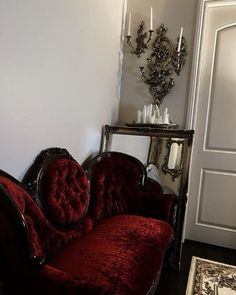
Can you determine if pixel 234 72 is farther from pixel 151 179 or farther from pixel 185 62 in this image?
pixel 151 179

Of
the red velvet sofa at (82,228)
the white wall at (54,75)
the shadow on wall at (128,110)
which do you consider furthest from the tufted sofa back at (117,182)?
the shadow on wall at (128,110)

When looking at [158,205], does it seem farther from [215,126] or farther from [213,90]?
[213,90]

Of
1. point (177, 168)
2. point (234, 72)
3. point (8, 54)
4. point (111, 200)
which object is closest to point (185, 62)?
point (234, 72)

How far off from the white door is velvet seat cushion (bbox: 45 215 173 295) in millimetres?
955

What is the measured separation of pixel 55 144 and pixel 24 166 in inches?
13.3

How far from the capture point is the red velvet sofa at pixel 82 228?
A: 1050mm

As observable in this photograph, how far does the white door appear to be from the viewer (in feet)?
8.44

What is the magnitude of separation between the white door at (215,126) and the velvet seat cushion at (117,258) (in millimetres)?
955

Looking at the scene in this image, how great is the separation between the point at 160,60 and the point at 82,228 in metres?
1.77

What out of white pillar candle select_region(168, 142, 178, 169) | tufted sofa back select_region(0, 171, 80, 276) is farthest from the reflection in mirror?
tufted sofa back select_region(0, 171, 80, 276)

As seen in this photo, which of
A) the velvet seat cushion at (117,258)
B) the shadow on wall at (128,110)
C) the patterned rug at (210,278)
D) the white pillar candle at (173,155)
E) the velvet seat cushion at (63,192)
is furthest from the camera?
the shadow on wall at (128,110)

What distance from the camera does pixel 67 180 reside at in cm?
181

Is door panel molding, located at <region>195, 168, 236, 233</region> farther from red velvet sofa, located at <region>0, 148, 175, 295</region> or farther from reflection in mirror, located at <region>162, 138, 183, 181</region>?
red velvet sofa, located at <region>0, 148, 175, 295</region>

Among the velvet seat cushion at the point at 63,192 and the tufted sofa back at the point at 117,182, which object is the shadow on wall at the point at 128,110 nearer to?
the tufted sofa back at the point at 117,182
